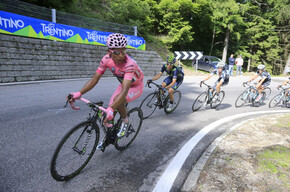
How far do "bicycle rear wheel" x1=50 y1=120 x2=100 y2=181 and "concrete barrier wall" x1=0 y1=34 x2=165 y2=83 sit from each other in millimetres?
8016

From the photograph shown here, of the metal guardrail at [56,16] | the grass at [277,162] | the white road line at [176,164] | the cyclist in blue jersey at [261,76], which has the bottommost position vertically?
the white road line at [176,164]

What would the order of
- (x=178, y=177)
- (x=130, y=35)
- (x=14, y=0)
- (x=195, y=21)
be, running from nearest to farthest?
(x=178, y=177)
(x=14, y=0)
(x=130, y=35)
(x=195, y=21)

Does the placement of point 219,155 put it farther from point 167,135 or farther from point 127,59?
point 127,59

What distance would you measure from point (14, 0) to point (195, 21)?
24.3m

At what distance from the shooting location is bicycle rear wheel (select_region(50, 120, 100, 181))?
239 centimetres

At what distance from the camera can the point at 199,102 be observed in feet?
22.8

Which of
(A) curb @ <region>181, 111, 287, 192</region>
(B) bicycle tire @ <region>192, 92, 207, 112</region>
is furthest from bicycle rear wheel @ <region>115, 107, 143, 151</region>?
(B) bicycle tire @ <region>192, 92, 207, 112</region>

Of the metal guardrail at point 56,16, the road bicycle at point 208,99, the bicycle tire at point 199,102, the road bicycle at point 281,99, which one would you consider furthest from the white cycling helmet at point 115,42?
the metal guardrail at point 56,16

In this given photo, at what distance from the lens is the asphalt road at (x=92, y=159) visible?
8.05 ft

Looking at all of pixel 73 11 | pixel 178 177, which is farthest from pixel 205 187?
pixel 73 11

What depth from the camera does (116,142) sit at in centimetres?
330

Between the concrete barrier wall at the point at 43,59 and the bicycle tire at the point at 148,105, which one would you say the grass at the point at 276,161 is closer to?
the bicycle tire at the point at 148,105

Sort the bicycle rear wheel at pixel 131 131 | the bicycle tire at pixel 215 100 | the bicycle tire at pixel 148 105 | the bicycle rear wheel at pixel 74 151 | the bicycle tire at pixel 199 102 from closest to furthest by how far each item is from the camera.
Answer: the bicycle rear wheel at pixel 74 151
the bicycle rear wheel at pixel 131 131
the bicycle tire at pixel 148 105
the bicycle tire at pixel 199 102
the bicycle tire at pixel 215 100

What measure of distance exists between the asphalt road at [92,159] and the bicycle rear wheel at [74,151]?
0.13 m
